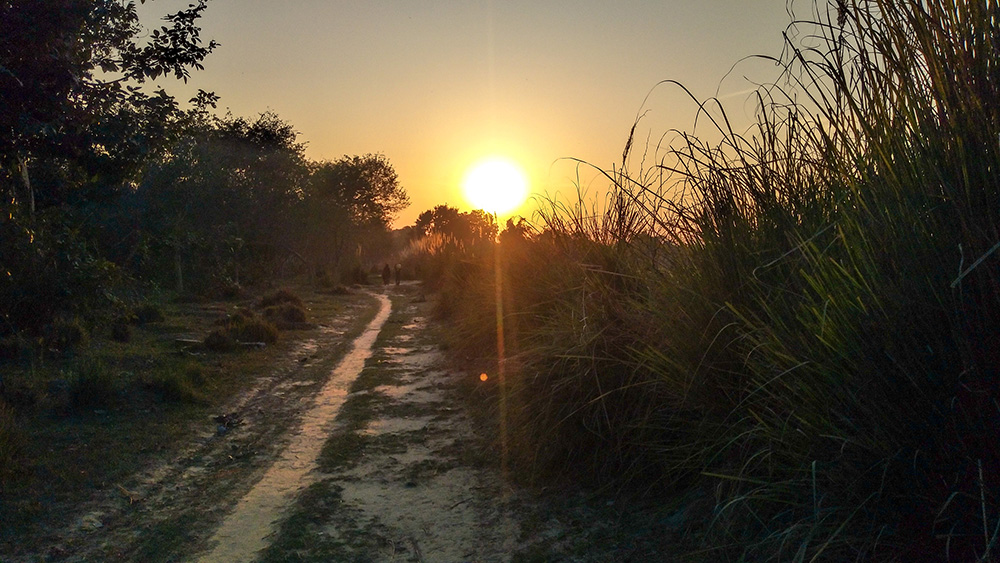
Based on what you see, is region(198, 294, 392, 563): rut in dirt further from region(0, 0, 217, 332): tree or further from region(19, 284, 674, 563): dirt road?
region(0, 0, 217, 332): tree

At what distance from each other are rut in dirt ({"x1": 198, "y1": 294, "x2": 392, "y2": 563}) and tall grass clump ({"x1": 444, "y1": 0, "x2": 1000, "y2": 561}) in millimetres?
2168

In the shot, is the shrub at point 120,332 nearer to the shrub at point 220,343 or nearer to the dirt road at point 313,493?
the shrub at point 220,343

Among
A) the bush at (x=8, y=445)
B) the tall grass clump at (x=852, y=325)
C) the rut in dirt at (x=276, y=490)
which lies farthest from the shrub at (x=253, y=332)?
the tall grass clump at (x=852, y=325)

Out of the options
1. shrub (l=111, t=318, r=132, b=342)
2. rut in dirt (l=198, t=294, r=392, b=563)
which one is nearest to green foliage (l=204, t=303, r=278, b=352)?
shrub (l=111, t=318, r=132, b=342)

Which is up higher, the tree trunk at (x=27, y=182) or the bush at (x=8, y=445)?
the tree trunk at (x=27, y=182)

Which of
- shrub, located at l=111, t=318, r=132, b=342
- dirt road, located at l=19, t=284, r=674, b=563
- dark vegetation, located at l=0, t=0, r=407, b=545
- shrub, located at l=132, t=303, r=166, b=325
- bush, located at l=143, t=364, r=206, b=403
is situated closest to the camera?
dirt road, located at l=19, t=284, r=674, b=563

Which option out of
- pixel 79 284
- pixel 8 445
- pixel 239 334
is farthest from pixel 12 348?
pixel 8 445

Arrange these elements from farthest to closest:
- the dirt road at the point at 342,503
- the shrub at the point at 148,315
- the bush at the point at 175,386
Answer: the shrub at the point at 148,315 → the bush at the point at 175,386 → the dirt road at the point at 342,503

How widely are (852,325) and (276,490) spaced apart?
381cm

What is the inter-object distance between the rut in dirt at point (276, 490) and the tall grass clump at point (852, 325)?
7.11ft

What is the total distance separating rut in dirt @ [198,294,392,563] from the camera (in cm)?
376

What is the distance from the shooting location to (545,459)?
14.9 feet

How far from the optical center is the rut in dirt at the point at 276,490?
3.76 m

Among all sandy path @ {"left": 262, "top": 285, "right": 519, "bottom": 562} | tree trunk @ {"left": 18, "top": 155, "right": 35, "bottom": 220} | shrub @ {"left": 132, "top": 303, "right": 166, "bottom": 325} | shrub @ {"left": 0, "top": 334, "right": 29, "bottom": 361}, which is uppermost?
tree trunk @ {"left": 18, "top": 155, "right": 35, "bottom": 220}
